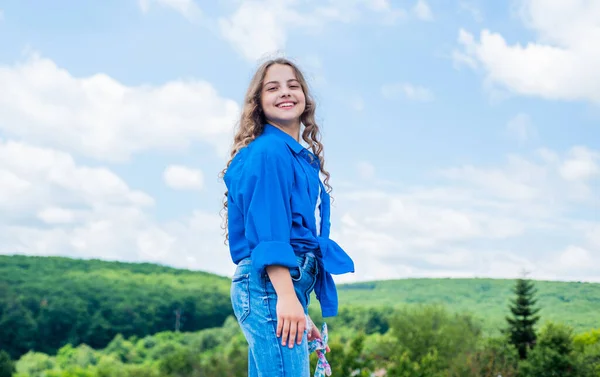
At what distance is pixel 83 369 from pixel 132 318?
20.0 ft

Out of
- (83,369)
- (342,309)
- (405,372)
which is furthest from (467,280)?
(405,372)

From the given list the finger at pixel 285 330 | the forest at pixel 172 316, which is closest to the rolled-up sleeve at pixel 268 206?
the finger at pixel 285 330

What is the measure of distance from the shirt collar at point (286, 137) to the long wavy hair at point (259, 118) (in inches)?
1.8

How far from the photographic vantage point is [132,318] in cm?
5047

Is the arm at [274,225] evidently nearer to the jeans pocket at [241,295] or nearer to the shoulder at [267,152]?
the shoulder at [267,152]

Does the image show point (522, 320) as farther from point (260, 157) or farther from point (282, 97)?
point (260, 157)

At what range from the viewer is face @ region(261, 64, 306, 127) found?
3324 millimetres

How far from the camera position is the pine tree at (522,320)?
28.9 meters

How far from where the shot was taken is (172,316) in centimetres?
5044

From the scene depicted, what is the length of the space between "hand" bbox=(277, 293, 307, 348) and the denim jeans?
4 centimetres

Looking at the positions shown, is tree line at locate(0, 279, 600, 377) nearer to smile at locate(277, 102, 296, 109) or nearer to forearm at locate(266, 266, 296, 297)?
smile at locate(277, 102, 296, 109)

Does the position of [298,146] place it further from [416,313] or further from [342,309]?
[342,309]

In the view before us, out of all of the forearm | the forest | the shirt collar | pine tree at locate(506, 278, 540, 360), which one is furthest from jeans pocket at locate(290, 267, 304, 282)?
the forest

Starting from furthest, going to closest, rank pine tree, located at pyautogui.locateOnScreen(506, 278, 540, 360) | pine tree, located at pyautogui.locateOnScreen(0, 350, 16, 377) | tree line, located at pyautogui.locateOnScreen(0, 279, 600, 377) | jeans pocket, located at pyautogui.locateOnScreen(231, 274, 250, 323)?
pine tree, located at pyautogui.locateOnScreen(0, 350, 16, 377)
pine tree, located at pyautogui.locateOnScreen(506, 278, 540, 360)
tree line, located at pyautogui.locateOnScreen(0, 279, 600, 377)
jeans pocket, located at pyautogui.locateOnScreen(231, 274, 250, 323)
